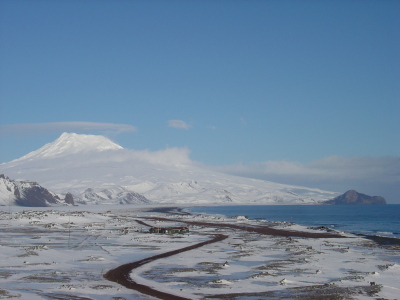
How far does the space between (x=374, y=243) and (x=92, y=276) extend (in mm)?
42081

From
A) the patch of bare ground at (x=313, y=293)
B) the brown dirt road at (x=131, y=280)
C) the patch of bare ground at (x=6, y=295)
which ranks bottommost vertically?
the brown dirt road at (x=131, y=280)

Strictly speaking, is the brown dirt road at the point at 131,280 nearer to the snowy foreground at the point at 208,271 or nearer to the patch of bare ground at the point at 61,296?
the snowy foreground at the point at 208,271

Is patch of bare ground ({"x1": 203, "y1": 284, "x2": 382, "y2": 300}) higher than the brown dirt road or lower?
higher

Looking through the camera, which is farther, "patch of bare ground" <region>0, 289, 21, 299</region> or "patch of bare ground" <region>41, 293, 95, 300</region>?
"patch of bare ground" <region>41, 293, 95, 300</region>

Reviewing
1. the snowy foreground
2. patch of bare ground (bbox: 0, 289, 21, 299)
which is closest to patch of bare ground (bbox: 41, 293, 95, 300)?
the snowy foreground

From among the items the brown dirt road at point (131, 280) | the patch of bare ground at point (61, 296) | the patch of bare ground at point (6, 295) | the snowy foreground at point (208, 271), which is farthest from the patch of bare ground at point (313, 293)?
the patch of bare ground at point (6, 295)

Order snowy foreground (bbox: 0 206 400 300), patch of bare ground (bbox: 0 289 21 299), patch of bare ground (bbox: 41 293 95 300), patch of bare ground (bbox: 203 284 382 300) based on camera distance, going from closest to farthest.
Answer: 1. patch of bare ground (bbox: 0 289 21 299)
2. patch of bare ground (bbox: 41 293 95 300)
3. patch of bare ground (bbox: 203 284 382 300)
4. snowy foreground (bbox: 0 206 400 300)

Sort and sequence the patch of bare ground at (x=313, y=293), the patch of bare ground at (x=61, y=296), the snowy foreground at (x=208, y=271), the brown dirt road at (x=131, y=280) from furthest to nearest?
the snowy foreground at (x=208, y=271)
the brown dirt road at (x=131, y=280)
the patch of bare ground at (x=313, y=293)
the patch of bare ground at (x=61, y=296)

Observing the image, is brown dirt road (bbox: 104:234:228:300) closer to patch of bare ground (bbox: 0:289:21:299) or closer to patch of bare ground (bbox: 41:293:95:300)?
patch of bare ground (bbox: 41:293:95:300)

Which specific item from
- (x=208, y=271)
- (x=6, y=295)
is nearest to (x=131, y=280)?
(x=208, y=271)

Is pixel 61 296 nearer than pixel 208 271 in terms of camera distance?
Yes

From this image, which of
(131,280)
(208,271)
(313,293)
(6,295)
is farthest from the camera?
(208,271)

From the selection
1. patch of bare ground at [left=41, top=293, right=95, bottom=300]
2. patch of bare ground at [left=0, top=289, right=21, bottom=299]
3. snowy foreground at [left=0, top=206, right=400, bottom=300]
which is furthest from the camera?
snowy foreground at [left=0, top=206, right=400, bottom=300]

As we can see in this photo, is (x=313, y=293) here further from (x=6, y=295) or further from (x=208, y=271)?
(x=6, y=295)
